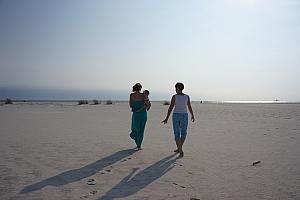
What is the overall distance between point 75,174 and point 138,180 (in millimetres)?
1219

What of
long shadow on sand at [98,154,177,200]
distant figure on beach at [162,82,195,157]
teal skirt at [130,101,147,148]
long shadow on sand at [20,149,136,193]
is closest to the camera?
long shadow on sand at [98,154,177,200]

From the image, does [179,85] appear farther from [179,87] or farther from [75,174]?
[75,174]

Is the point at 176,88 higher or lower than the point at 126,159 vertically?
higher

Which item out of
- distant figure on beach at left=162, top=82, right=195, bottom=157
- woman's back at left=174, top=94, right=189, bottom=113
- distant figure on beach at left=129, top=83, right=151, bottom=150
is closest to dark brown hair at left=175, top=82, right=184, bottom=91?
distant figure on beach at left=162, top=82, right=195, bottom=157

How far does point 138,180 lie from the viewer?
5.14 metres

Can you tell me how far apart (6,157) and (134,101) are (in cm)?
345

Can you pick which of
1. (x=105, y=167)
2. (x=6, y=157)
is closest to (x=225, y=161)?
(x=105, y=167)

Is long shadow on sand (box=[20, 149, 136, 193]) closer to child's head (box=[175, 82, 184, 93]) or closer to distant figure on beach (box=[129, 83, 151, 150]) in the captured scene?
distant figure on beach (box=[129, 83, 151, 150])

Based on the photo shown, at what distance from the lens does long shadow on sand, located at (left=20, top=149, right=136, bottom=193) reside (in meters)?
4.78

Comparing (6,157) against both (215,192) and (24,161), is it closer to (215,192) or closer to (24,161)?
(24,161)

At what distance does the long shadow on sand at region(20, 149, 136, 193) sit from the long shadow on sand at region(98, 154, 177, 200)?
76cm

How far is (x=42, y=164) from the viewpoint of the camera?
6.15m

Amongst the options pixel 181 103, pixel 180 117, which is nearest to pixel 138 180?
pixel 180 117

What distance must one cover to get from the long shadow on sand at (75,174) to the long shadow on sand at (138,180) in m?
0.76
